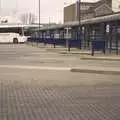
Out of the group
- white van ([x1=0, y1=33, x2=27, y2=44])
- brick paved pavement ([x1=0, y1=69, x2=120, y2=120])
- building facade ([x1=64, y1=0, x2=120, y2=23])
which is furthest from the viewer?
building facade ([x1=64, y1=0, x2=120, y2=23])

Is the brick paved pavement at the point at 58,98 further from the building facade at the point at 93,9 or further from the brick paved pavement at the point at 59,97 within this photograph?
the building facade at the point at 93,9

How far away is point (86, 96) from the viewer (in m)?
14.0

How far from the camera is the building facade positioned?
343ft

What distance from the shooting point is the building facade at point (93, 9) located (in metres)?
105

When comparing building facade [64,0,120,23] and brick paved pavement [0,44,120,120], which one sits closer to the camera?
brick paved pavement [0,44,120,120]

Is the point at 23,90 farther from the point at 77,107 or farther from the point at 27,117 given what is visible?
the point at 27,117

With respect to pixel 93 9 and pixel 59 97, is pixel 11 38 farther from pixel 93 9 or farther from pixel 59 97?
pixel 59 97

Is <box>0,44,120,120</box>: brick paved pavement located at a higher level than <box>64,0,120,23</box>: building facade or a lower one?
lower

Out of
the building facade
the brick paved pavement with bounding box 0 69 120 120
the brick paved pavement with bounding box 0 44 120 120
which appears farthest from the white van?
the brick paved pavement with bounding box 0 69 120 120

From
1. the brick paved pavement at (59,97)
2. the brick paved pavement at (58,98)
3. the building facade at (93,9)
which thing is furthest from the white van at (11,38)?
the brick paved pavement at (58,98)

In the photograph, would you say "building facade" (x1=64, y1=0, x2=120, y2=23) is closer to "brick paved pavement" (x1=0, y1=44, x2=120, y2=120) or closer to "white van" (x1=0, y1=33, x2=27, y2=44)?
"white van" (x1=0, y1=33, x2=27, y2=44)

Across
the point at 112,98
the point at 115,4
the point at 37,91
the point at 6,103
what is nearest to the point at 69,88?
the point at 37,91

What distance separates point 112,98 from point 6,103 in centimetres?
314

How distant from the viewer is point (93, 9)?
414ft
